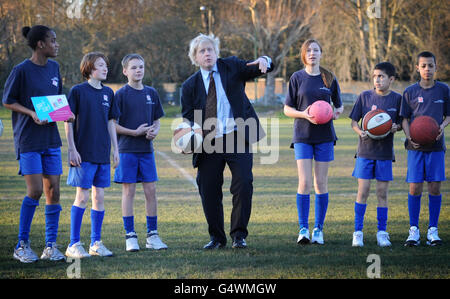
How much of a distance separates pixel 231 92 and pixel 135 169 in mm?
1225

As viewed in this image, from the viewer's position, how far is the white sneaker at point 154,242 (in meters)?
5.74

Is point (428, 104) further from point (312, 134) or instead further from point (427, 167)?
point (312, 134)

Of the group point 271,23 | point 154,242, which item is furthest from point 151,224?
point 271,23

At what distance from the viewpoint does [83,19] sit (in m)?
47.2

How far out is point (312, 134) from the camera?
5.99 m

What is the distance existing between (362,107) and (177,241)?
238 cm

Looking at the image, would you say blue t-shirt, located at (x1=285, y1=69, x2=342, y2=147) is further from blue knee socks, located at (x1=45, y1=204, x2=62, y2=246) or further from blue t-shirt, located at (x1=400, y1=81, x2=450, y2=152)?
blue knee socks, located at (x1=45, y1=204, x2=62, y2=246)

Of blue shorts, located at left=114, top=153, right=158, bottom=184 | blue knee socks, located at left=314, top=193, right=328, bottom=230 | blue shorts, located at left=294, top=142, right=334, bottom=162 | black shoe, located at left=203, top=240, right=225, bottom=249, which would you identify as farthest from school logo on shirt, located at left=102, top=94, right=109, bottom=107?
blue knee socks, located at left=314, top=193, right=328, bottom=230

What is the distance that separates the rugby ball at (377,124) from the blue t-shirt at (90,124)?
2579 mm

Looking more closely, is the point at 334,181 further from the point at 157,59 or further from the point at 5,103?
the point at 157,59

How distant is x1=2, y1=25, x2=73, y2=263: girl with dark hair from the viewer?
5.29 metres
